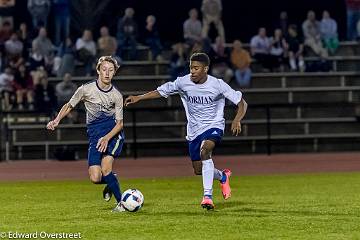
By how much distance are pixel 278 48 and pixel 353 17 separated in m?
2.84

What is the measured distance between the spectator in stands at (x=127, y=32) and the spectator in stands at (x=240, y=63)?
2.98 metres

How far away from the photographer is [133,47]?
35469mm

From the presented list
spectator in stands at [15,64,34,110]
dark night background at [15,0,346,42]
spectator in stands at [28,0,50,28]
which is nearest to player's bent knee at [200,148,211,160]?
spectator in stands at [15,64,34,110]

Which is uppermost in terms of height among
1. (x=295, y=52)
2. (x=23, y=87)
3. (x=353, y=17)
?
(x=353, y=17)

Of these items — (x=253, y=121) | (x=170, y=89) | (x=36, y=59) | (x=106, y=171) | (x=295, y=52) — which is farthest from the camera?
(x=295, y=52)

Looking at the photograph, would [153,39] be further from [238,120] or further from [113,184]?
[238,120]

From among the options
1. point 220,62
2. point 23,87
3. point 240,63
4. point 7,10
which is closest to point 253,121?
point 240,63

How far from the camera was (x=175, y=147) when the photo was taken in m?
33.1

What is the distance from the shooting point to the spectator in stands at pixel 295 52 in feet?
117

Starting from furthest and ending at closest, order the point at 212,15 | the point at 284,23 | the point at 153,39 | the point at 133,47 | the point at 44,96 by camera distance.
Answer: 1. the point at 284,23
2. the point at 153,39
3. the point at 133,47
4. the point at 212,15
5. the point at 44,96

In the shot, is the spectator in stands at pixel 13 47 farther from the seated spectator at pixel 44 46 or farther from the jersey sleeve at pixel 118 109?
the jersey sleeve at pixel 118 109

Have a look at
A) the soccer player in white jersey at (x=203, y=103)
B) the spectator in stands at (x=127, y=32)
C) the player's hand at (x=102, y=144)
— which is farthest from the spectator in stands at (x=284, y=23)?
the player's hand at (x=102, y=144)

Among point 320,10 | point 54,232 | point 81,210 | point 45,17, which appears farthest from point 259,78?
point 54,232

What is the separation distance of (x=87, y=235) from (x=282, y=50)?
2311 cm
